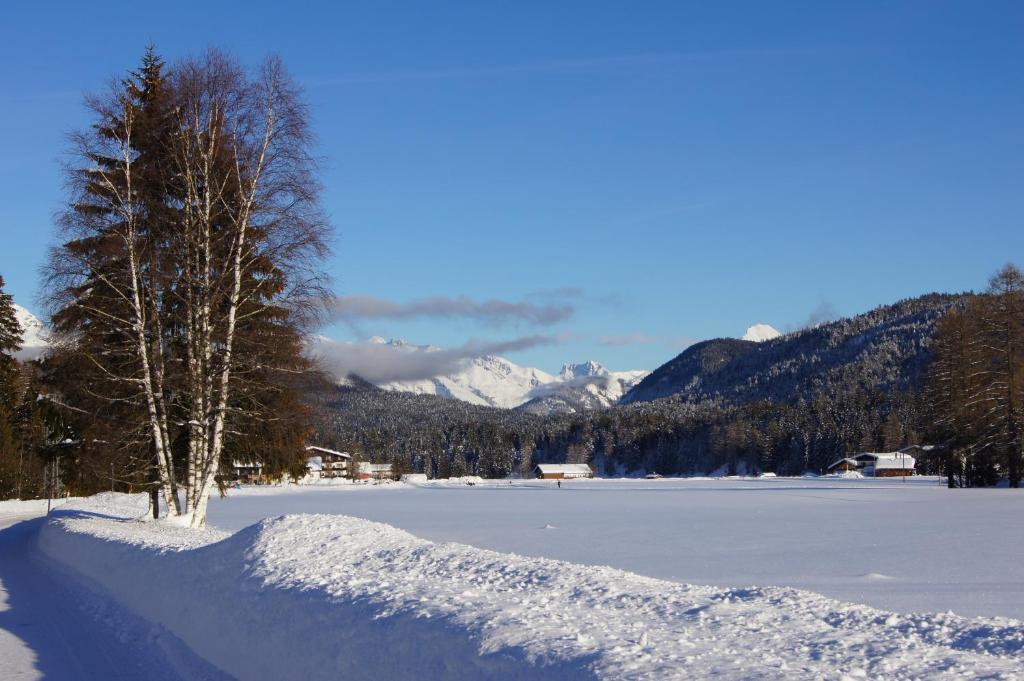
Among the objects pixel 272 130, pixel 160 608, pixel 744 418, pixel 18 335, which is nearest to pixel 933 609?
pixel 160 608

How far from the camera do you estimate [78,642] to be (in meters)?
9.38

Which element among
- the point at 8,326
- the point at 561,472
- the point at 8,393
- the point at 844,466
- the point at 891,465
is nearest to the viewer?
the point at 8,326

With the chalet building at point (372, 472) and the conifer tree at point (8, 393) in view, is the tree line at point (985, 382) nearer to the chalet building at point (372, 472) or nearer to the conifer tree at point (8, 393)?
the conifer tree at point (8, 393)

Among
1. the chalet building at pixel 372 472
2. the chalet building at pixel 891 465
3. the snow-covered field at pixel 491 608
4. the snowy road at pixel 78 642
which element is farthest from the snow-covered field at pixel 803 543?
the chalet building at pixel 372 472

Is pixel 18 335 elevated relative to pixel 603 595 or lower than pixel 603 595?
elevated

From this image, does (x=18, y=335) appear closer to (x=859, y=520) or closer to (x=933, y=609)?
(x=859, y=520)

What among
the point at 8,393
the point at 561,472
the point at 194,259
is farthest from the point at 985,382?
the point at 561,472

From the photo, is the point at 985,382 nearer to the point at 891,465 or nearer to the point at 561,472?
the point at 891,465

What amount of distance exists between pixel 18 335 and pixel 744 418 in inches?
5205

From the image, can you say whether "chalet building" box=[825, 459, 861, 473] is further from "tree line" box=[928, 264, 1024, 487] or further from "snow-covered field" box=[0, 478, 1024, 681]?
"snow-covered field" box=[0, 478, 1024, 681]

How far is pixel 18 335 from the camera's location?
152 ft

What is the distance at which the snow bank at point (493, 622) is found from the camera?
17.0 ft

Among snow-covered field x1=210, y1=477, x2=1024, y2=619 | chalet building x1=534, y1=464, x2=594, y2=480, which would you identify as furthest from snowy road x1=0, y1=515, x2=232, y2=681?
chalet building x1=534, y1=464, x2=594, y2=480

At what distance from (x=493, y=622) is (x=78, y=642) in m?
5.59
